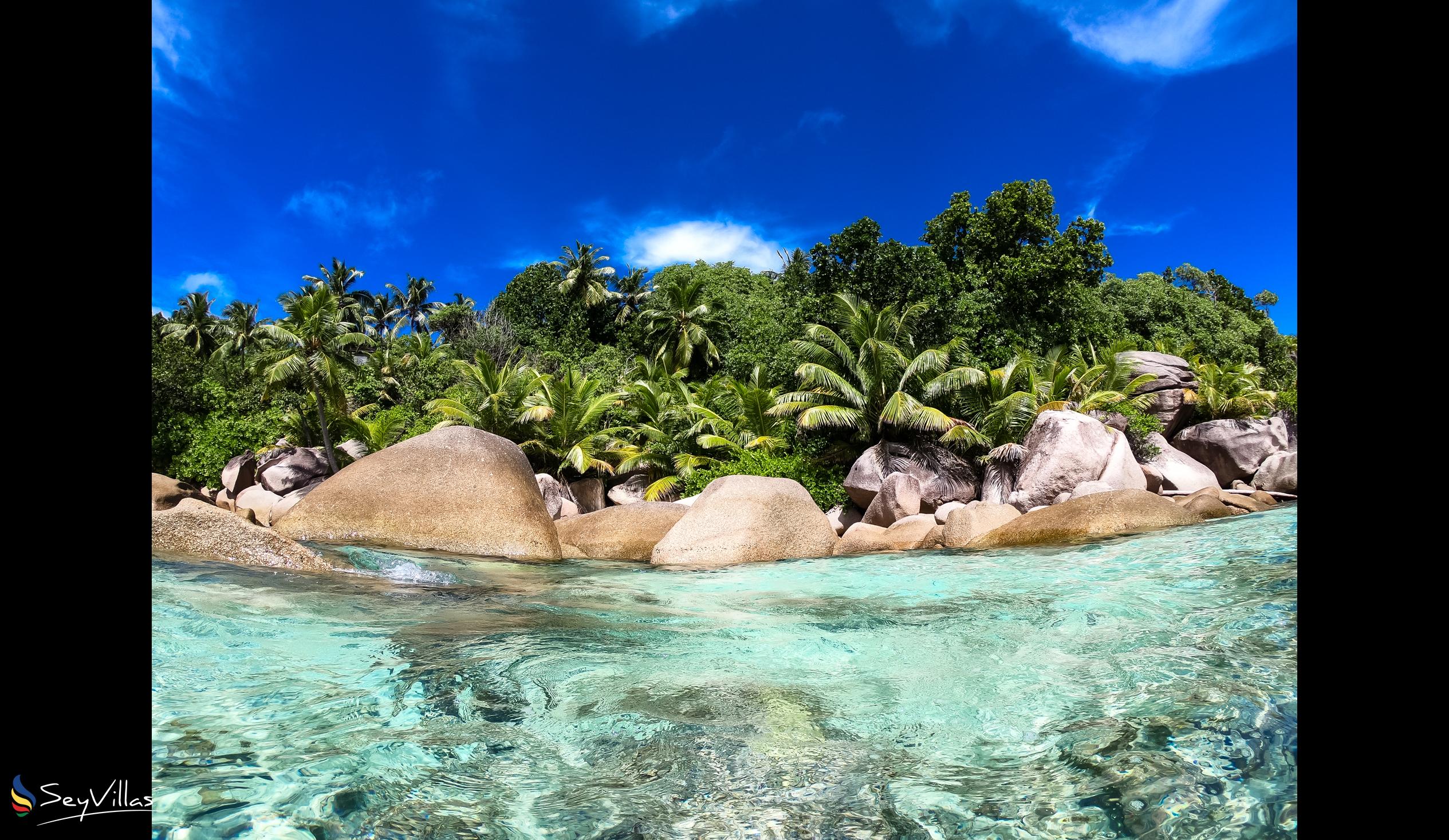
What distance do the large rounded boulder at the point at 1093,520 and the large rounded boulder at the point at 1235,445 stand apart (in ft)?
33.6

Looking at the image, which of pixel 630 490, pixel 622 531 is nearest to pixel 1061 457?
pixel 622 531

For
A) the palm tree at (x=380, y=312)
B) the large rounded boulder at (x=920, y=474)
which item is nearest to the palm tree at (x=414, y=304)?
the palm tree at (x=380, y=312)

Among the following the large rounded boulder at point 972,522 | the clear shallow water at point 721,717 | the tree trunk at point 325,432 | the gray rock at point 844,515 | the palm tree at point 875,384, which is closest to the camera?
the clear shallow water at point 721,717

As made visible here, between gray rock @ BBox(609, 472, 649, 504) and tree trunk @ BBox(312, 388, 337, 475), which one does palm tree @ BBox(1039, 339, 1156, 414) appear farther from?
tree trunk @ BBox(312, 388, 337, 475)

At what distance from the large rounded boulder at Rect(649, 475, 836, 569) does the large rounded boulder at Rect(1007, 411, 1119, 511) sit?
5.45 metres

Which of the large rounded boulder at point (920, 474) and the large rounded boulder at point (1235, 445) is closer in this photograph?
the large rounded boulder at point (920, 474)

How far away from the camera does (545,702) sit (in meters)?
2.86

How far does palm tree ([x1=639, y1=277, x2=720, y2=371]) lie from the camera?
30.0 m

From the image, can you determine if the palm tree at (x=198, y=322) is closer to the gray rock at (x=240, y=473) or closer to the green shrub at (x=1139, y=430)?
the gray rock at (x=240, y=473)

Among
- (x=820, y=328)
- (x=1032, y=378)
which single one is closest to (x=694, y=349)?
(x=820, y=328)

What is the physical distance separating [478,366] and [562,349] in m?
12.5

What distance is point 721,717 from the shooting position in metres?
2.69

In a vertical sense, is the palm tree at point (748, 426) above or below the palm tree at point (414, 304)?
below
